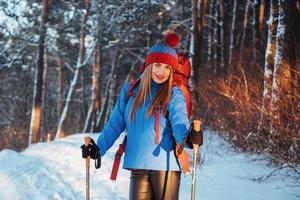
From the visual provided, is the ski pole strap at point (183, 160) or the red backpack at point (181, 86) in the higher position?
the red backpack at point (181, 86)

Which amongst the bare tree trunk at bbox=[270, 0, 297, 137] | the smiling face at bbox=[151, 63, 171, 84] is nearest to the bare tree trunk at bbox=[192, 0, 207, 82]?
the bare tree trunk at bbox=[270, 0, 297, 137]

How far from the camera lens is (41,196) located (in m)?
7.66

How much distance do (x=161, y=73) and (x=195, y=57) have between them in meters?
14.5

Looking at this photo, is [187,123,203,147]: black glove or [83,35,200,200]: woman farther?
[83,35,200,200]: woman

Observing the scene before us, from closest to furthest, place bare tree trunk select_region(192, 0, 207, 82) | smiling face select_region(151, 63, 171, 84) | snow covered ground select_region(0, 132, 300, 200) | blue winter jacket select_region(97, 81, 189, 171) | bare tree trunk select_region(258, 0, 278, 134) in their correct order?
blue winter jacket select_region(97, 81, 189, 171) → smiling face select_region(151, 63, 171, 84) → snow covered ground select_region(0, 132, 300, 200) → bare tree trunk select_region(258, 0, 278, 134) → bare tree trunk select_region(192, 0, 207, 82)

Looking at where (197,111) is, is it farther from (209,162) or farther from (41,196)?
(41,196)

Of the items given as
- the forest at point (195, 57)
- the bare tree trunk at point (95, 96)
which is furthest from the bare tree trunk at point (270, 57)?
the bare tree trunk at point (95, 96)

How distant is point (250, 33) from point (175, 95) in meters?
28.5

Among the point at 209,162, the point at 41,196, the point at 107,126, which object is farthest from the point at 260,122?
the point at 107,126

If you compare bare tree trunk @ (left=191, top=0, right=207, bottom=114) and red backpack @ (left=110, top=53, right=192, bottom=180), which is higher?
bare tree trunk @ (left=191, top=0, right=207, bottom=114)

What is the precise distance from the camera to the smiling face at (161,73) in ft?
12.8

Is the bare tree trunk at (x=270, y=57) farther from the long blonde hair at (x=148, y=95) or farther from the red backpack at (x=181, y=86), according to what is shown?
the long blonde hair at (x=148, y=95)

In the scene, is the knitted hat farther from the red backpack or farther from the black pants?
the black pants

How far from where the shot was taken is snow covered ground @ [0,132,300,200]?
709cm
